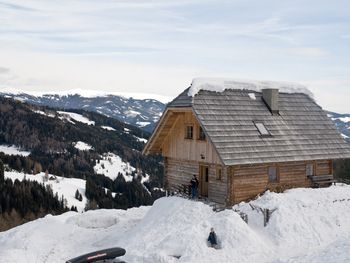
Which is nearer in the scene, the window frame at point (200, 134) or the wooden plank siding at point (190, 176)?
the wooden plank siding at point (190, 176)

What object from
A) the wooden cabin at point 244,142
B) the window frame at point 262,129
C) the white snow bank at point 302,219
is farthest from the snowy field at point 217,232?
the window frame at point 262,129

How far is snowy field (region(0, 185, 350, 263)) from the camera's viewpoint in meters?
23.5

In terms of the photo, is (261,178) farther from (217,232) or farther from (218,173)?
(217,232)

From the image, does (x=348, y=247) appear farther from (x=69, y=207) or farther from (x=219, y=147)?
(x=69, y=207)

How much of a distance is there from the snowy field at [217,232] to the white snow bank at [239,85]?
7296 mm

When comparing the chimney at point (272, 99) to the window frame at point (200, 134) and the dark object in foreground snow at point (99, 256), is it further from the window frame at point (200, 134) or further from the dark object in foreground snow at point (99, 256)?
the dark object in foreground snow at point (99, 256)

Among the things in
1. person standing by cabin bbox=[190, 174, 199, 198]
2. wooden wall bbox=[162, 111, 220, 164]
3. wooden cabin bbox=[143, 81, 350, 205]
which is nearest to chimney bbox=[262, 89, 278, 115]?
wooden cabin bbox=[143, 81, 350, 205]

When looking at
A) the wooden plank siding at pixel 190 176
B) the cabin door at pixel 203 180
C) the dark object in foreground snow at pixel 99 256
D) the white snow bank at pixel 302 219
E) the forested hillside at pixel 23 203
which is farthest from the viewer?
the forested hillside at pixel 23 203

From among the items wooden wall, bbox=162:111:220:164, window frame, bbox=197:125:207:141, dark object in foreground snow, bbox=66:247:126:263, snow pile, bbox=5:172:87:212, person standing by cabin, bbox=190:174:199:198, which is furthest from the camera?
snow pile, bbox=5:172:87:212

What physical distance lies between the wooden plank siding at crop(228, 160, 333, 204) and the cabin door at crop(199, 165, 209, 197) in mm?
2678

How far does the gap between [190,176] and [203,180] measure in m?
1.18

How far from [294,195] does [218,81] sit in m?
8.89

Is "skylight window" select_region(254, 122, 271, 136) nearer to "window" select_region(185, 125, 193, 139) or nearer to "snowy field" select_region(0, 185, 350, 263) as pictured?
"snowy field" select_region(0, 185, 350, 263)

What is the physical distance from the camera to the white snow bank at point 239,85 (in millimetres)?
30562
